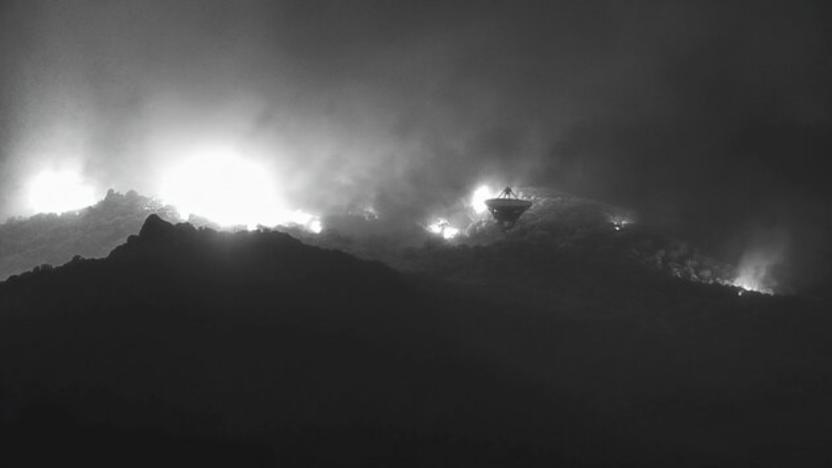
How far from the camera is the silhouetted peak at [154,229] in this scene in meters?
118

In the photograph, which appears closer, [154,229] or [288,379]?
[288,379]

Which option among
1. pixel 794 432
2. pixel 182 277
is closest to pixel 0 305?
pixel 182 277

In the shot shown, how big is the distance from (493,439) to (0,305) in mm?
Answer: 71199

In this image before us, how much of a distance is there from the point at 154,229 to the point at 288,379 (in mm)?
35503

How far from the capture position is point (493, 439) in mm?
106812

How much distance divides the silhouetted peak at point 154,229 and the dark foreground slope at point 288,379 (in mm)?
254

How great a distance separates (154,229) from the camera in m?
118

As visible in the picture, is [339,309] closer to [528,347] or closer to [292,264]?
[292,264]

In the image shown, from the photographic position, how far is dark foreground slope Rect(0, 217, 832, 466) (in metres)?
83.9

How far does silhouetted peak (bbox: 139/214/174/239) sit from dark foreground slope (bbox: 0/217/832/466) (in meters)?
0.25

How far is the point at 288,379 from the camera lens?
336ft

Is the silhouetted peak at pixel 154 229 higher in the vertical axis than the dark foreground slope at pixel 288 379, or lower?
higher

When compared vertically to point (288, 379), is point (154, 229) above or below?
above

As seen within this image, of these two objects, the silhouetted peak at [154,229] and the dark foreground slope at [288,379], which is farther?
the silhouetted peak at [154,229]
